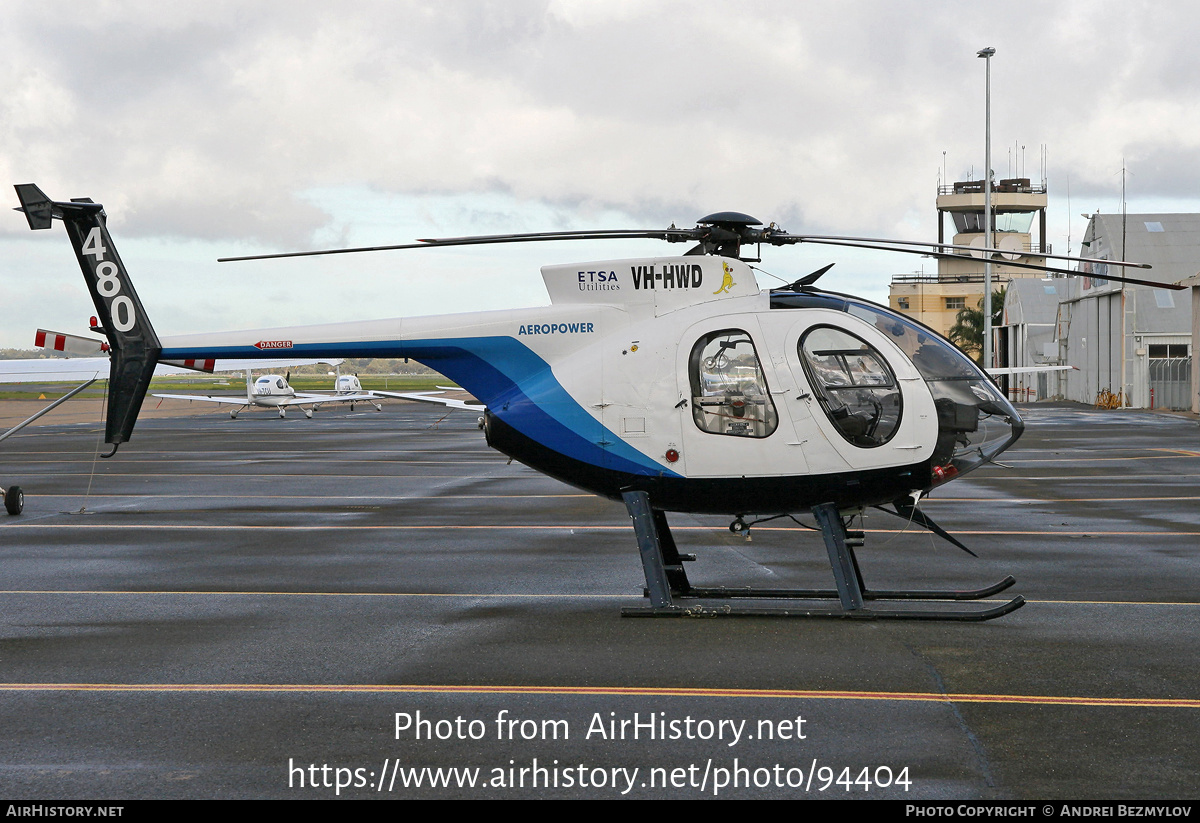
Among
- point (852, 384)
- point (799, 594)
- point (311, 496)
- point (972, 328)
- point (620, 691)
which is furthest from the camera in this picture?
point (972, 328)

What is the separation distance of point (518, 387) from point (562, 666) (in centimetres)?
336

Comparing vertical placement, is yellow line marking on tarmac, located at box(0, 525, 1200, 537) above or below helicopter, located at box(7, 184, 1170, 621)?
below

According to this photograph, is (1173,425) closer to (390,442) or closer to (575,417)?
(390,442)

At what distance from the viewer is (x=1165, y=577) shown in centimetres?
1135

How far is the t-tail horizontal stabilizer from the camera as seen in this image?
11.3m

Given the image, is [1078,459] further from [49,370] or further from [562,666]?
[49,370]

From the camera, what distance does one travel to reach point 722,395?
9906 millimetres

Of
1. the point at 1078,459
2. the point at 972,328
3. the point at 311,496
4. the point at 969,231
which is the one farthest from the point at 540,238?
the point at 969,231

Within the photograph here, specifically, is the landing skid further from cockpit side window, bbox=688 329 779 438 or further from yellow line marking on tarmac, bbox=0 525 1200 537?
yellow line marking on tarmac, bbox=0 525 1200 537

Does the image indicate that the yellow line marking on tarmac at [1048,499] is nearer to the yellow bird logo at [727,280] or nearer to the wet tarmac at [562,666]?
the wet tarmac at [562,666]

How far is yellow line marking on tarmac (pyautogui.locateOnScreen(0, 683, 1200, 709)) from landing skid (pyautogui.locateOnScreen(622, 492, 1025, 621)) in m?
2.04

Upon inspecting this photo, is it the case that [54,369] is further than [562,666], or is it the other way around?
[54,369]

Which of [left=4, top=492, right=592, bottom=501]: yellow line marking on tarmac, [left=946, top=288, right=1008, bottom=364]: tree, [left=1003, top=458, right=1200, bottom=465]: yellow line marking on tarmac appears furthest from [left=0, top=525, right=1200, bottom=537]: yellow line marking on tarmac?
[left=946, top=288, right=1008, bottom=364]: tree
